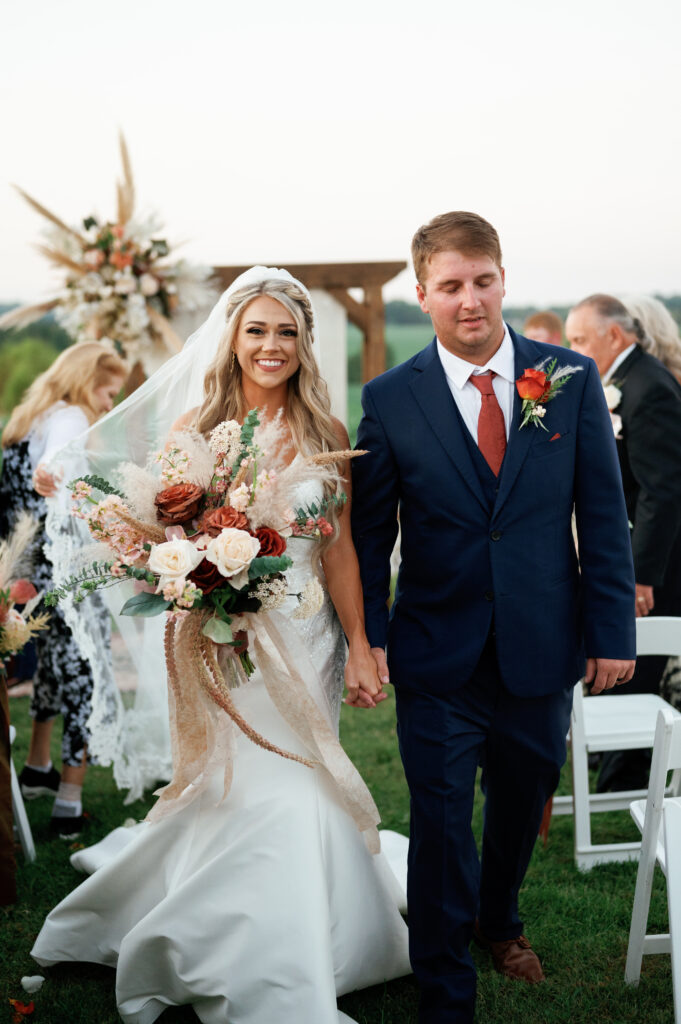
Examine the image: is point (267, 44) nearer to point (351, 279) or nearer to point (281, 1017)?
point (351, 279)

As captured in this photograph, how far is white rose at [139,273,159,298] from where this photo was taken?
6910 millimetres

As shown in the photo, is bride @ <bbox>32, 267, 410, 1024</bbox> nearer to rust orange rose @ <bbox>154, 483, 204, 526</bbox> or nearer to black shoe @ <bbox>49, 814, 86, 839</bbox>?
rust orange rose @ <bbox>154, 483, 204, 526</bbox>

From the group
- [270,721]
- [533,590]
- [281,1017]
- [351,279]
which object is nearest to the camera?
[281,1017]

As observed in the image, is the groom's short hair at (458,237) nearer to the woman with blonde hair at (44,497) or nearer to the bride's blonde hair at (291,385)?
the bride's blonde hair at (291,385)

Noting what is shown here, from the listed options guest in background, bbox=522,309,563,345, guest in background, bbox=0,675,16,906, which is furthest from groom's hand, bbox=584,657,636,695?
guest in background, bbox=522,309,563,345

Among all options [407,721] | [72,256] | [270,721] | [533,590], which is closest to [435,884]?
[407,721]

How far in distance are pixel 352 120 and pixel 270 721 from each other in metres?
9.67

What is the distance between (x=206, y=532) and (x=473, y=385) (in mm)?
1021

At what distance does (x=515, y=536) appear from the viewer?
3043 mm

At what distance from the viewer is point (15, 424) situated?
204 inches

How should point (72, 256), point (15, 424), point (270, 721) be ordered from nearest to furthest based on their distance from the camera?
1. point (270, 721)
2. point (15, 424)
3. point (72, 256)

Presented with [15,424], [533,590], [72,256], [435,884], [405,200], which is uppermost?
[405,200]

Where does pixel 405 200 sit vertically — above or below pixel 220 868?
above

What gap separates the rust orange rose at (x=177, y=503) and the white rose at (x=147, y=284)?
447cm
